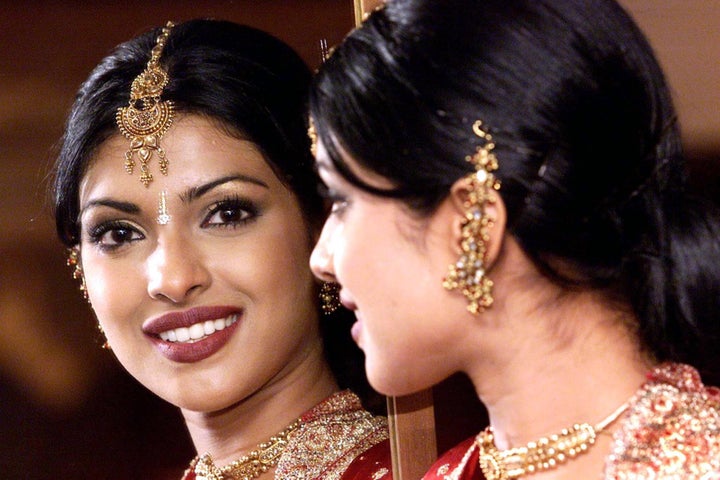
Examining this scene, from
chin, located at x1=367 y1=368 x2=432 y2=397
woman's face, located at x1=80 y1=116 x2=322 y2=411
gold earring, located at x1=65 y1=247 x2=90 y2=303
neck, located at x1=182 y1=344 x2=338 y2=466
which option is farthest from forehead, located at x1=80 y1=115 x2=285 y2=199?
chin, located at x1=367 y1=368 x2=432 y2=397

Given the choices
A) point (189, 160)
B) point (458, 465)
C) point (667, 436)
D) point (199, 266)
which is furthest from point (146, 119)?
point (667, 436)

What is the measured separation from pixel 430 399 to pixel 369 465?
0.13m

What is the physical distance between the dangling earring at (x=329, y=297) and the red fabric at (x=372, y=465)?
18 centimetres

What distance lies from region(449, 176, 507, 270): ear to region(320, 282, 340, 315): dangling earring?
0.43 meters

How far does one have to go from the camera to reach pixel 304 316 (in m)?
1.41

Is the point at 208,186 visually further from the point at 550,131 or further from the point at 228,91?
the point at 550,131

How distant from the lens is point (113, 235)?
4.59ft

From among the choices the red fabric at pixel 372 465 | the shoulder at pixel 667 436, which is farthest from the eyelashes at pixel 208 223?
the shoulder at pixel 667 436

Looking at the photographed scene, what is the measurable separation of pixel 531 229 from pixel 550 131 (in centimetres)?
9

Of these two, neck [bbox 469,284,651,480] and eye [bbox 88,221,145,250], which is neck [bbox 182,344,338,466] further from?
neck [bbox 469,284,651,480]

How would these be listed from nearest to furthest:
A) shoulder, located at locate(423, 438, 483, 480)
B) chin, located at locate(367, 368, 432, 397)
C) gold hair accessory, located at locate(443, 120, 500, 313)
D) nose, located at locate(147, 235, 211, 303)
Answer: gold hair accessory, located at locate(443, 120, 500, 313) < chin, located at locate(367, 368, 432, 397) < shoulder, located at locate(423, 438, 483, 480) < nose, located at locate(147, 235, 211, 303)

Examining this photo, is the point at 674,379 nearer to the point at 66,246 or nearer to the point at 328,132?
the point at 328,132

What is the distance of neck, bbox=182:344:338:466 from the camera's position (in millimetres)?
1439

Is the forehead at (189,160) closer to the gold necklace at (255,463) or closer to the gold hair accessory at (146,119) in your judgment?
the gold hair accessory at (146,119)
